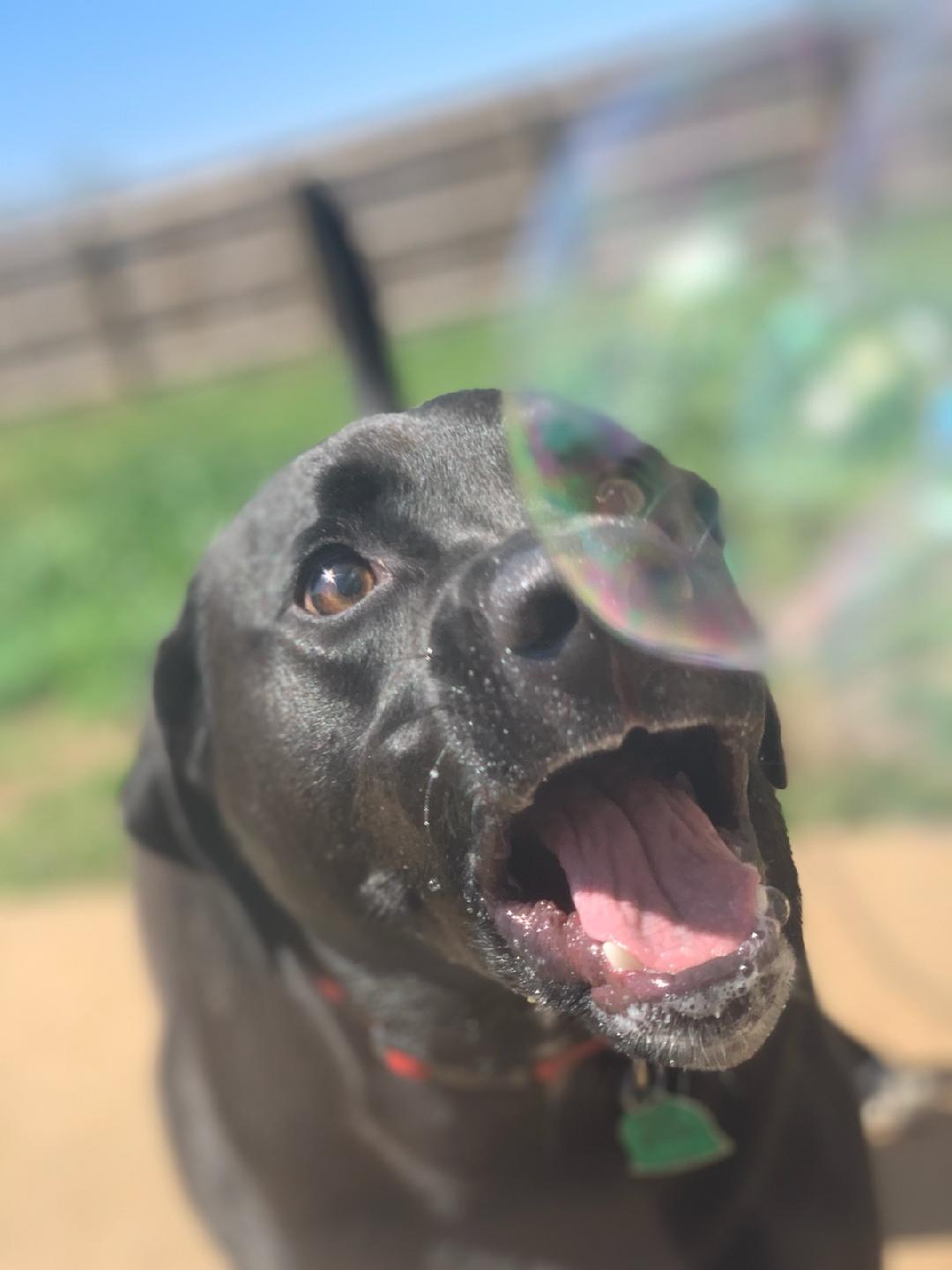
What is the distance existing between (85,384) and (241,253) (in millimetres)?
1704

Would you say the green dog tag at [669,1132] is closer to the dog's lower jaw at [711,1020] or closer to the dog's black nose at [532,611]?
the dog's lower jaw at [711,1020]

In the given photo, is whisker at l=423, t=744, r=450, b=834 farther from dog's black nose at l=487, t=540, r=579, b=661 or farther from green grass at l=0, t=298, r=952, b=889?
green grass at l=0, t=298, r=952, b=889

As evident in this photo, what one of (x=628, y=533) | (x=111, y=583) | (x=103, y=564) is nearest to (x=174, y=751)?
(x=628, y=533)

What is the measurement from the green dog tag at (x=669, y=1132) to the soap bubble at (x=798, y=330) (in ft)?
1.71

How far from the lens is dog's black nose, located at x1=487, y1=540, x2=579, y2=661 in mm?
1105

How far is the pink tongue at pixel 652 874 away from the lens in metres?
1.11

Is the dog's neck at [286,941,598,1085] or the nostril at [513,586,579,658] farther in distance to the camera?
the dog's neck at [286,941,598,1085]

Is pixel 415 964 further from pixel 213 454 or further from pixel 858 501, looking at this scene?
pixel 213 454

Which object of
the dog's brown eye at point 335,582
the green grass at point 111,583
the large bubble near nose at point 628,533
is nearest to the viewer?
the large bubble near nose at point 628,533

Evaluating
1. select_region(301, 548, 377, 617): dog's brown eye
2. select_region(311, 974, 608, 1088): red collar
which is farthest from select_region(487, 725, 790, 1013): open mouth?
select_region(311, 974, 608, 1088): red collar

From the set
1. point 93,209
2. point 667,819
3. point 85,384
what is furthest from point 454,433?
point 93,209

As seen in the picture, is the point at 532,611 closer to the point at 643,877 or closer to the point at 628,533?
the point at 628,533

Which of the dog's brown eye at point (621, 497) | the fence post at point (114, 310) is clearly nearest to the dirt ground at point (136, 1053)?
the dog's brown eye at point (621, 497)

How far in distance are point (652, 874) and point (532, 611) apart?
0.25 meters
